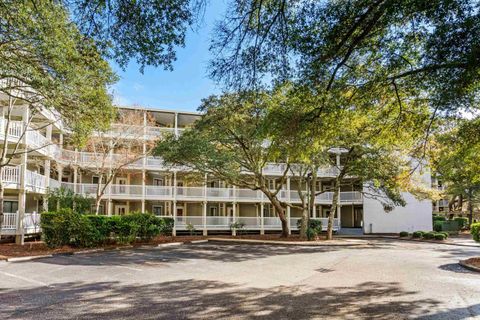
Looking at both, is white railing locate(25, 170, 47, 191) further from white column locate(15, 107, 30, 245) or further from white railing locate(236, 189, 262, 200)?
white railing locate(236, 189, 262, 200)

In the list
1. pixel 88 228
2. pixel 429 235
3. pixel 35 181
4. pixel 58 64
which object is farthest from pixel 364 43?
pixel 429 235

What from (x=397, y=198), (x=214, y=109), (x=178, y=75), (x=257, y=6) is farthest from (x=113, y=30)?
(x=397, y=198)

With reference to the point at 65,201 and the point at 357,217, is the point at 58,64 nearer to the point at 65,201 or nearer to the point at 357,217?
the point at 65,201

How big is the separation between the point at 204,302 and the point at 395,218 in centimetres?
3110

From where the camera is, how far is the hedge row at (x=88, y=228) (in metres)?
16.2

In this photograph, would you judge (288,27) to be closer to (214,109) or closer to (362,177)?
(214,109)

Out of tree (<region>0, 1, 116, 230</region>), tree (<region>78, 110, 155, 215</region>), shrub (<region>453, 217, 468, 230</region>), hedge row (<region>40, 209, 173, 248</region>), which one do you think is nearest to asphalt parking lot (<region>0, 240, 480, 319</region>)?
hedge row (<region>40, 209, 173, 248</region>)

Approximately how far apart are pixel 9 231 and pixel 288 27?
19.6 metres

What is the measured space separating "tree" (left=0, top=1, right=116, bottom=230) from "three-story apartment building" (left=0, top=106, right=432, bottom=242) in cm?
1163

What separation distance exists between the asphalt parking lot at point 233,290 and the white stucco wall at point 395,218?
21386 millimetres

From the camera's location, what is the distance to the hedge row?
16.2m

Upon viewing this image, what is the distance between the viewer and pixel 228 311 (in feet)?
20.5

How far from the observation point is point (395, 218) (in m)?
34.0

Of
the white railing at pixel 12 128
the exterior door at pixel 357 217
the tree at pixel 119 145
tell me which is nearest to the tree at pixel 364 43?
the white railing at pixel 12 128
